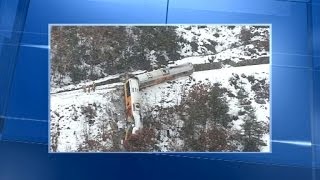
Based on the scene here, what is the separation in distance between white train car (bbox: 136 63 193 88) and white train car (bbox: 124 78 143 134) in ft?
0.17

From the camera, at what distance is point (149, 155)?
10.6 ft

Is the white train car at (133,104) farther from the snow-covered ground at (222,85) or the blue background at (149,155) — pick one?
the blue background at (149,155)

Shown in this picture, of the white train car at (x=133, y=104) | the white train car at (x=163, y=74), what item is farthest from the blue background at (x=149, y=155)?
the white train car at (x=163, y=74)

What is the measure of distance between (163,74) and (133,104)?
31 cm

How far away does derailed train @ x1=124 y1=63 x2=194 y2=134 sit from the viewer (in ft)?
10.5

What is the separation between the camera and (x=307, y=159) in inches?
128

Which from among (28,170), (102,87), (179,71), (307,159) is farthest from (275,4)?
(28,170)

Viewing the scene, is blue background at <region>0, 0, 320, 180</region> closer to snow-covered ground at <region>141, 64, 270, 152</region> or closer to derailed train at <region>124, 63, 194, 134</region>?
snow-covered ground at <region>141, 64, 270, 152</region>

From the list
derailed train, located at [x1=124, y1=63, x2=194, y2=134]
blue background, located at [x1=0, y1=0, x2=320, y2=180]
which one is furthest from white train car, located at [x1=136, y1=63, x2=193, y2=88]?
blue background, located at [x1=0, y1=0, x2=320, y2=180]

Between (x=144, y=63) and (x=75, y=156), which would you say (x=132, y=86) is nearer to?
(x=144, y=63)

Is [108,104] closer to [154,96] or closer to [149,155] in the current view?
[154,96]

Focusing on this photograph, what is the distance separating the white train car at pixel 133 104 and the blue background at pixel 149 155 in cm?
24

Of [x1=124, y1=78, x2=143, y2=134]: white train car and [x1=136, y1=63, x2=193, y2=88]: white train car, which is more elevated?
[x1=136, y1=63, x2=193, y2=88]: white train car

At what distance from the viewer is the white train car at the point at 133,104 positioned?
3209 millimetres
